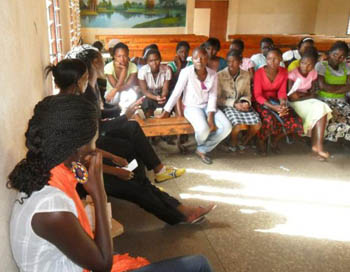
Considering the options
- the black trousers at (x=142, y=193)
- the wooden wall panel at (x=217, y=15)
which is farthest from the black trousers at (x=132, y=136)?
the wooden wall panel at (x=217, y=15)

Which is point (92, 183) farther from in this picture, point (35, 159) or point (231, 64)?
point (231, 64)

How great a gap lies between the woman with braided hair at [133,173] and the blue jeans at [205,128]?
0.75 m

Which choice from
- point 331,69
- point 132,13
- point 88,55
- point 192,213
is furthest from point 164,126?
point 132,13

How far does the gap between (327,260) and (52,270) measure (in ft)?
6.13

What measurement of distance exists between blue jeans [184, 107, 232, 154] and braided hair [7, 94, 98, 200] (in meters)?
2.57

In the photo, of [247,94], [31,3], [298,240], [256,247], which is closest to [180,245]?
[256,247]

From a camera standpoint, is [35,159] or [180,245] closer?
[35,159]

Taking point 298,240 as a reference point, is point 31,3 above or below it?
above

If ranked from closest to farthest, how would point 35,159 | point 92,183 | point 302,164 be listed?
1. point 35,159
2. point 92,183
3. point 302,164

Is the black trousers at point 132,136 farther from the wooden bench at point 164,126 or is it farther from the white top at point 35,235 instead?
the white top at point 35,235

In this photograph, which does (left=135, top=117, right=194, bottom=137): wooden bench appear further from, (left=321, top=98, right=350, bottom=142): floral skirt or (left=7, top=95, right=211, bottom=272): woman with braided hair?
(left=7, top=95, right=211, bottom=272): woman with braided hair

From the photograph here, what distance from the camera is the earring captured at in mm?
1259

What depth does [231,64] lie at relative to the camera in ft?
13.2

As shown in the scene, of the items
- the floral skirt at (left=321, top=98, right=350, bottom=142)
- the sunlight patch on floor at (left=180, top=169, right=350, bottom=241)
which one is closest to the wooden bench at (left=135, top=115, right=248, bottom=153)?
the sunlight patch on floor at (left=180, top=169, right=350, bottom=241)
